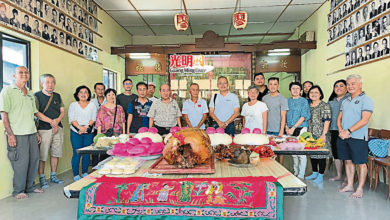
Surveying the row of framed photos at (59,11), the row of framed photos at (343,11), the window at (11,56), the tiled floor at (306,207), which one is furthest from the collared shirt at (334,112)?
the row of framed photos at (59,11)

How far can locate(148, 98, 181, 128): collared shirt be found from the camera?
4027 millimetres

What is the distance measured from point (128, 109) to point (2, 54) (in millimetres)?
1889

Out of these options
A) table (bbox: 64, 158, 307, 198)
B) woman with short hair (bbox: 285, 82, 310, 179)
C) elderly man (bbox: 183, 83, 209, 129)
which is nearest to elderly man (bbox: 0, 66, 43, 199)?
elderly man (bbox: 183, 83, 209, 129)

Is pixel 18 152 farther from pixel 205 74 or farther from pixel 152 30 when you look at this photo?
pixel 152 30

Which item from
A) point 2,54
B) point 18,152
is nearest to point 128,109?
point 18,152

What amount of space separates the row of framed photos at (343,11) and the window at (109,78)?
18.5 feet

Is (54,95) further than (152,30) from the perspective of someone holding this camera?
No

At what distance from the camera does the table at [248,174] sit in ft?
4.54

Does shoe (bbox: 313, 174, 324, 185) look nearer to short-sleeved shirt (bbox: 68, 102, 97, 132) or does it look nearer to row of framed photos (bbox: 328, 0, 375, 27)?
row of framed photos (bbox: 328, 0, 375, 27)

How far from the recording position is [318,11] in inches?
264

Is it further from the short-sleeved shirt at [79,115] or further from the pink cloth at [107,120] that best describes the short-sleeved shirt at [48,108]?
the pink cloth at [107,120]

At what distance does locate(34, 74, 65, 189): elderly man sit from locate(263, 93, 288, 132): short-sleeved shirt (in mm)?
3336

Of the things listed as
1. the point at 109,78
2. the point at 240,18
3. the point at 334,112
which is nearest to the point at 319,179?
the point at 334,112

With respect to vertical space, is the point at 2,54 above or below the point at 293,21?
below
